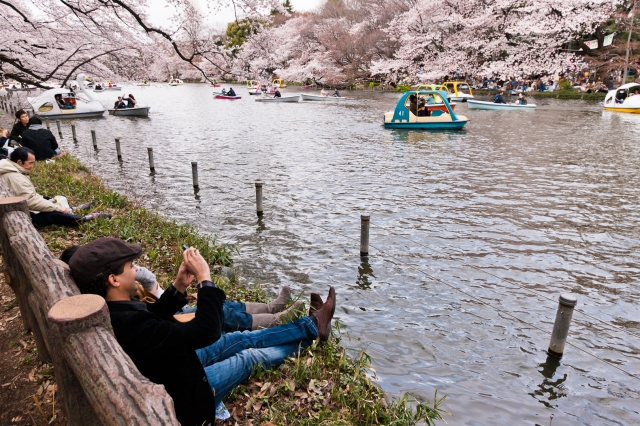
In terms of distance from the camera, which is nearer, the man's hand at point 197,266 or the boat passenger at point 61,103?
the man's hand at point 197,266

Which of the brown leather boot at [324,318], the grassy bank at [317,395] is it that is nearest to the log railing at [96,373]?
the grassy bank at [317,395]

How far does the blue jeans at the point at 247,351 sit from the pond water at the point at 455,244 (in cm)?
126

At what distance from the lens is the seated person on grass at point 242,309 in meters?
4.23

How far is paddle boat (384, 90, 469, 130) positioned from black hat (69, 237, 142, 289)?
20.4 metres

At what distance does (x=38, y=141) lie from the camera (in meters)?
12.6

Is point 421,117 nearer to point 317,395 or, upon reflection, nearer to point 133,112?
point 133,112

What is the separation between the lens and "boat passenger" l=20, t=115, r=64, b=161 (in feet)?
40.2

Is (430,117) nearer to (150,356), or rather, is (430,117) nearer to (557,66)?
(150,356)

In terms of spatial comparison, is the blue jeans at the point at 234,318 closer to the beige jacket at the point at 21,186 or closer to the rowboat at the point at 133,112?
the beige jacket at the point at 21,186

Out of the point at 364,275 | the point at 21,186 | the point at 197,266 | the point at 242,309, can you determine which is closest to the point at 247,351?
the point at 242,309

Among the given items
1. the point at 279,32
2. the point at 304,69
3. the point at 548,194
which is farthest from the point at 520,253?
the point at 279,32

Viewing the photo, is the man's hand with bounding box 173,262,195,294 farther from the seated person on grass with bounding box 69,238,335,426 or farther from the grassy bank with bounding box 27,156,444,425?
the grassy bank with bounding box 27,156,444,425

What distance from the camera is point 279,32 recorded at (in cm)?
6550

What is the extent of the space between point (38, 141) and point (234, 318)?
38.2ft
